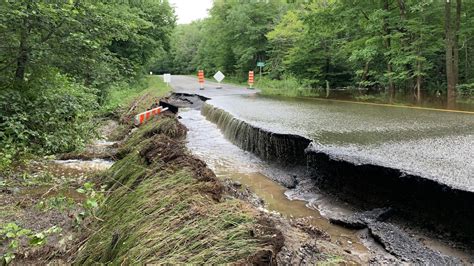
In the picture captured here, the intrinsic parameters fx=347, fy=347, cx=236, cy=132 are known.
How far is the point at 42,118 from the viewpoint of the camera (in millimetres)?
5859

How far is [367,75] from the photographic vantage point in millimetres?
18422

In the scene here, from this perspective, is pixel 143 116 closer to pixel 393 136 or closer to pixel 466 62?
pixel 393 136

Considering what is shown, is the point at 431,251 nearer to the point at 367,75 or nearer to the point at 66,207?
the point at 66,207

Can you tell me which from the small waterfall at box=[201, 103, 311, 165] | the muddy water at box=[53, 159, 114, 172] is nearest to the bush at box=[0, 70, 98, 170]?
the muddy water at box=[53, 159, 114, 172]

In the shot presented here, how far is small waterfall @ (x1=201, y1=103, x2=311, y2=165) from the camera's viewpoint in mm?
6051

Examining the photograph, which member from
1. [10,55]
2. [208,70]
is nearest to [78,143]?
[10,55]

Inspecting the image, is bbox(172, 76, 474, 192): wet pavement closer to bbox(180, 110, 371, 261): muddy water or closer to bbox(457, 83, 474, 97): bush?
bbox(180, 110, 371, 261): muddy water

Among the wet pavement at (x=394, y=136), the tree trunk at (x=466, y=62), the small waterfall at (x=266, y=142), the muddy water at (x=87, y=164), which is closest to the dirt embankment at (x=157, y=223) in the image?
the muddy water at (x=87, y=164)

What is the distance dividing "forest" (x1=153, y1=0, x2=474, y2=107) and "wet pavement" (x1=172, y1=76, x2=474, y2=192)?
4691 mm

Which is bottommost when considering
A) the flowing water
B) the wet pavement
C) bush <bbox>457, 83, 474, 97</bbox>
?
the flowing water

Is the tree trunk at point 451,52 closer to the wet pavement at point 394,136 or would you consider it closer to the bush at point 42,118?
the wet pavement at point 394,136

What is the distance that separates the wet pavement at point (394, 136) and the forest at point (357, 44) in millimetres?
4691

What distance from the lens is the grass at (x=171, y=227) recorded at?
2.04 meters

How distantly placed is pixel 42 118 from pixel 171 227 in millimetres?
4616
